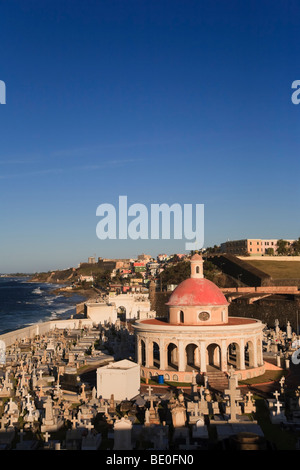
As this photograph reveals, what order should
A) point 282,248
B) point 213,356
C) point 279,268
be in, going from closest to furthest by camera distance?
point 213,356
point 279,268
point 282,248

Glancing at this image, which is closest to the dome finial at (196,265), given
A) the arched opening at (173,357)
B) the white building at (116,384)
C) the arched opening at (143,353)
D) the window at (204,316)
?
the window at (204,316)

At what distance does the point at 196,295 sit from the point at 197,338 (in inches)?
114

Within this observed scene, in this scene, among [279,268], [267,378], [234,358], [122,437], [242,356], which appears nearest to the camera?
[122,437]

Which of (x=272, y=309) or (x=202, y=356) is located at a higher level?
(x=272, y=309)

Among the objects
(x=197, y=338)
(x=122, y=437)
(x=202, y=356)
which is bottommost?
(x=122, y=437)

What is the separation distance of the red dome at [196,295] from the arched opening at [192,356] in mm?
2867

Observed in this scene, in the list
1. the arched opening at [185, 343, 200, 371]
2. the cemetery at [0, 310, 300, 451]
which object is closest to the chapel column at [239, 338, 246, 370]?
the cemetery at [0, 310, 300, 451]

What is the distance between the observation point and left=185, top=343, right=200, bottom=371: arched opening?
30.4 m

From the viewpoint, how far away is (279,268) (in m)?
83.8

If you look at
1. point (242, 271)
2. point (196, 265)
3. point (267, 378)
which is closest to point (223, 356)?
point (267, 378)

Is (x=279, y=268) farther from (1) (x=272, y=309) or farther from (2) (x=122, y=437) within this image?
(2) (x=122, y=437)

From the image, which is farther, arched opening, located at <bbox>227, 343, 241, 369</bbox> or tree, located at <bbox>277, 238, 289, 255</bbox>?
tree, located at <bbox>277, 238, 289, 255</bbox>

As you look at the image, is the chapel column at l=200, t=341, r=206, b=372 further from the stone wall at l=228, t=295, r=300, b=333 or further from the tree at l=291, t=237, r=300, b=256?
the tree at l=291, t=237, r=300, b=256
